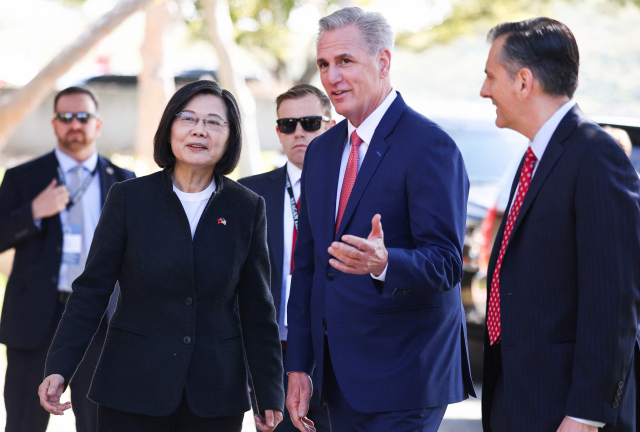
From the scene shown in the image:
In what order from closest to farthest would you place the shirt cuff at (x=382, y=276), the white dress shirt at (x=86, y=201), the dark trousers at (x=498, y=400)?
the shirt cuff at (x=382, y=276) → the dark trousers at (x=498, y=400) → the white dress shirt at (x=86, y=201)

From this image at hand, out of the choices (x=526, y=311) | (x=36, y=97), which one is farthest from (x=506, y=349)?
(x=36, y=97)

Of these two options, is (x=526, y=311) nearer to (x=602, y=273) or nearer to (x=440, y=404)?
(x=602, y=273)

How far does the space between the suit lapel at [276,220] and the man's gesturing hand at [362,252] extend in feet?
5.46

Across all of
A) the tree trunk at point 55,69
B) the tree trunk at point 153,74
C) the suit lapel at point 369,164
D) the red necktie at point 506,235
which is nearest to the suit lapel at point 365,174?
the suit lapel at point 369,164

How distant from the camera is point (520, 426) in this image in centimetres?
248

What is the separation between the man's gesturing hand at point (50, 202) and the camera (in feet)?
14.8

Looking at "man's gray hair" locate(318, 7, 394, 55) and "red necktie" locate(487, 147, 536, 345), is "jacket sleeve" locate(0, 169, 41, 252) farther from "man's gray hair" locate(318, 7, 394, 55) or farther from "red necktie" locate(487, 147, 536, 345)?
"red necktie" locate(487, 147, 536, 345)

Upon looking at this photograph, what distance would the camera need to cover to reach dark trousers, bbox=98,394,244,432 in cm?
295

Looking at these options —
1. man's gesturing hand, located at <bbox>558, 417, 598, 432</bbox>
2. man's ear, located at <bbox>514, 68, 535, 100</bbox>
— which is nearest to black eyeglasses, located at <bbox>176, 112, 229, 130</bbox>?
man's ear, located at <bbox>514, 68, 535, 100</bbox>

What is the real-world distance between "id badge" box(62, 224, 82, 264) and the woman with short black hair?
1.66m

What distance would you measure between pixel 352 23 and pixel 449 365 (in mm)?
1381

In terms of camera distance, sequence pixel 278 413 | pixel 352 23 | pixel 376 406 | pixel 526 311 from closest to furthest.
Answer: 1. pixel 526 311
2. pixel 376 406
3. pixel 352 23
4. pixel 278 413

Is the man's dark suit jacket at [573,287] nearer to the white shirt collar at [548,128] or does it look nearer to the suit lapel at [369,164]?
the white shirt collar at [548,128]

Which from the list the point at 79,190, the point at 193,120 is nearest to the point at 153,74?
the point at 79,190
